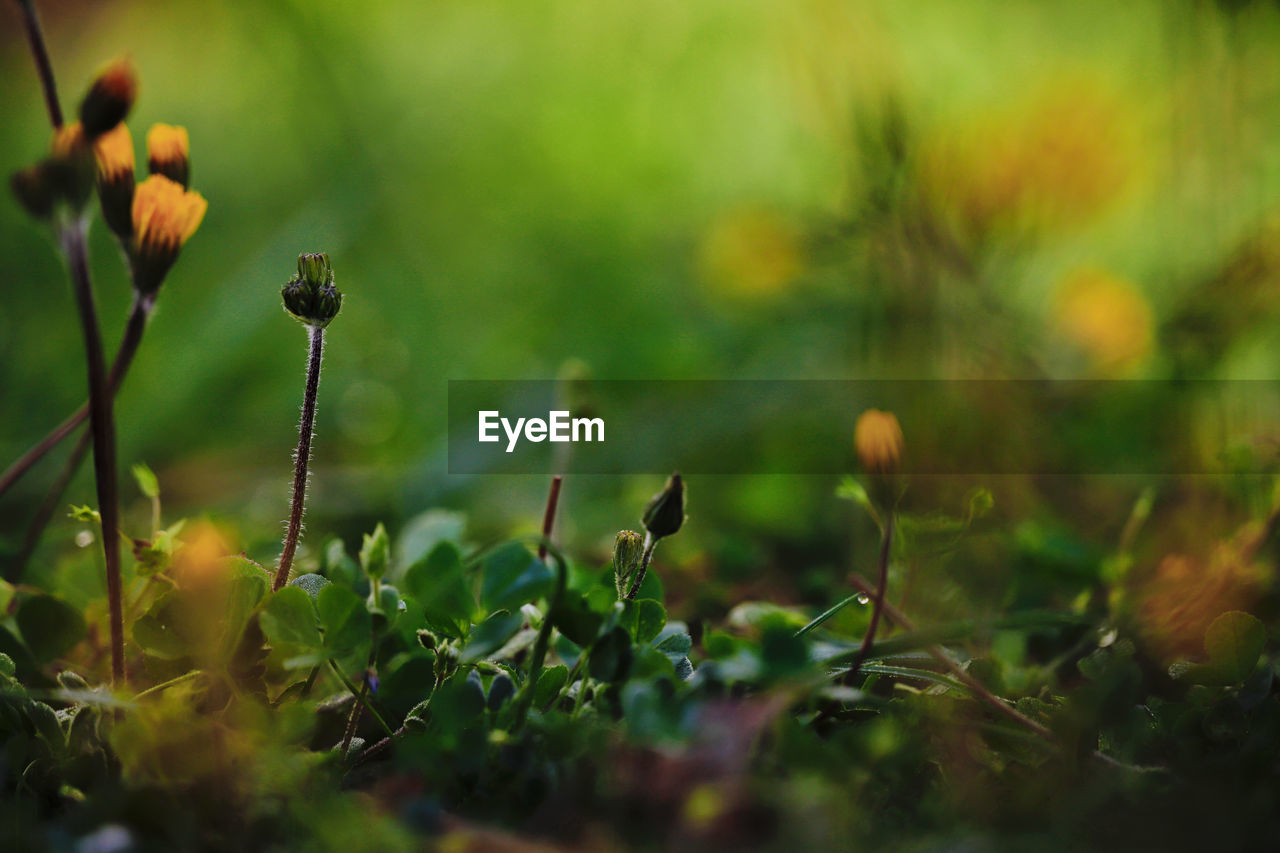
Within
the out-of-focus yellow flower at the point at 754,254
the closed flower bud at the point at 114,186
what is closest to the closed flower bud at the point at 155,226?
the closed flower bud at the point at 114,186

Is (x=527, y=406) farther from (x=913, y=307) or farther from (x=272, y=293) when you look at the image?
(x=913, y=307)

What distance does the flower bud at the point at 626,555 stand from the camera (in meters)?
0.67

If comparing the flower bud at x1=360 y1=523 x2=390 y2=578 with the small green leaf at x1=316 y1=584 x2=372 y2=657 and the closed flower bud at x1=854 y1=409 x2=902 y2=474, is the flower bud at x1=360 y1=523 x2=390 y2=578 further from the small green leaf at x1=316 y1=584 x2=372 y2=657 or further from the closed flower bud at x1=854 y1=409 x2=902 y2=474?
the closed flower bud at x1=854 y1=409 x2=902 y2=474

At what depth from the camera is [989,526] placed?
4.12 ft

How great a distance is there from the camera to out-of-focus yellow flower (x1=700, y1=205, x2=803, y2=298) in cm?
177

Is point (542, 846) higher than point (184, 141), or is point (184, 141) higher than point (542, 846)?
point (184, 141)

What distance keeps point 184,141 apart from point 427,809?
0.50 meters

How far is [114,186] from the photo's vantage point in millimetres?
638

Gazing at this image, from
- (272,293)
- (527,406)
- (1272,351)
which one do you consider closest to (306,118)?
(272,293)

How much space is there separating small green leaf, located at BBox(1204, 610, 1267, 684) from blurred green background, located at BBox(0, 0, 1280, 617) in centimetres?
50

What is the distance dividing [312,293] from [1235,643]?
698 millimetres

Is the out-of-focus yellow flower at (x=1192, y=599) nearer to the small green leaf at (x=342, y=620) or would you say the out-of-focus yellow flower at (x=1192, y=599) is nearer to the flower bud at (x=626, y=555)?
the flower bud at (x=626, y=555)

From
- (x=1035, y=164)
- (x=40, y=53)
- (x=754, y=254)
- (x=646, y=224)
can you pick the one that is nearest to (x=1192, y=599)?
(x=1035, y=164)
